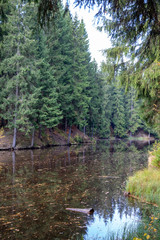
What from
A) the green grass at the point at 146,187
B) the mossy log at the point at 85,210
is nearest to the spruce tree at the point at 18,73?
the green grass at the point at 146,187

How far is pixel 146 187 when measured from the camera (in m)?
7.09

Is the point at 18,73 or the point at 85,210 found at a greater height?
the point at 18,73

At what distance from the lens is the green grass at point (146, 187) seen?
257 inches

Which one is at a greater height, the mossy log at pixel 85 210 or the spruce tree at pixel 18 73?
the spruce tree at pixel 18 73

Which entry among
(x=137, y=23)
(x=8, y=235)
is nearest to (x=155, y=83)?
(x=137, y=23)

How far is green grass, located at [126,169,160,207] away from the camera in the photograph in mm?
6516

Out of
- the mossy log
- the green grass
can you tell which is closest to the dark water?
the mossy log

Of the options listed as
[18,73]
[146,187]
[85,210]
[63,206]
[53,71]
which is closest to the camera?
[85,210]

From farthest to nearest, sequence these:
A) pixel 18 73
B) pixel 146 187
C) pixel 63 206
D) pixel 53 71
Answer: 1. pixel 53 71
2. pixel 18 73
3. pixel 146 187
4. pixel 63 206


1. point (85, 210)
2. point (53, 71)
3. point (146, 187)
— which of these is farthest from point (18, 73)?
point (85, 210)


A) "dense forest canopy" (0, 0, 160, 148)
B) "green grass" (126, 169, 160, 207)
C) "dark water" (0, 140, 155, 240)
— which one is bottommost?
"dark water" (0, 140, 155, 240)

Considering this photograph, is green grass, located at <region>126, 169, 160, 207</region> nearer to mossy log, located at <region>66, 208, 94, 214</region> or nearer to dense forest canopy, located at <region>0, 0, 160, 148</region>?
mossy log, located at <region>66, 208, 94, 214</region>

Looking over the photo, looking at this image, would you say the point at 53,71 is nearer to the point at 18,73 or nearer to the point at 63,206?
the point at 18,73

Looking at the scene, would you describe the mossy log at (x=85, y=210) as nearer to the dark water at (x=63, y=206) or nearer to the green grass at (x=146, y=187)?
the dark water at (x=63, y=206)
